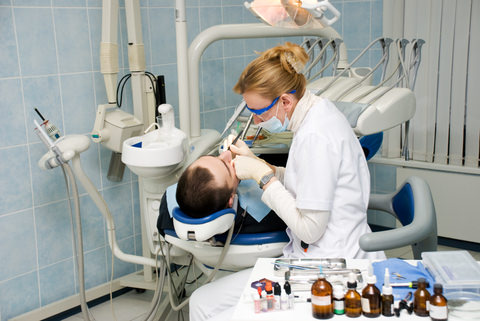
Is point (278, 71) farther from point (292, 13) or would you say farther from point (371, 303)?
point (371, 303)

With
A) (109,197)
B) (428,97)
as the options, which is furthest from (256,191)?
(428,97)

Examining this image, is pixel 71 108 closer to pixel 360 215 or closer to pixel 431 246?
pixel 360 215

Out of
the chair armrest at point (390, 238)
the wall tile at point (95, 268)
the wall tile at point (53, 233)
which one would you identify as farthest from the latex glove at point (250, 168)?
the wall tile at point (95, 268)

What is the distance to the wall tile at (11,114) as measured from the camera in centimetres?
235

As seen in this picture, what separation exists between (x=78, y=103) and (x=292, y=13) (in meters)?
1.36

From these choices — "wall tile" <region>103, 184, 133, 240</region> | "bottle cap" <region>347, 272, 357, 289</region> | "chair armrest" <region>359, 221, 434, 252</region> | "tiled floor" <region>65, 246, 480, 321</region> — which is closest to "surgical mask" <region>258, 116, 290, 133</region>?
"chair armrest" <region>359, 221, 434, 252</region>

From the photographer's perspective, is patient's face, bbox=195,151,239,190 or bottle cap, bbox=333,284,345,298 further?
patient's face, bbox=195,151,239,190

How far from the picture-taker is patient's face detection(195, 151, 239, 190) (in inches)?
70.0

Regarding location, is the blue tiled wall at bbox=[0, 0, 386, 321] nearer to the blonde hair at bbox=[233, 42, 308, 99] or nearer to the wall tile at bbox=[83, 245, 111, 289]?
the wall tile at bbox=[83, 245, 111, 289]

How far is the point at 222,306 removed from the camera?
1797mm

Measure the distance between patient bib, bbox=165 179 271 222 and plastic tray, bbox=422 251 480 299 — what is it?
0.64 metres

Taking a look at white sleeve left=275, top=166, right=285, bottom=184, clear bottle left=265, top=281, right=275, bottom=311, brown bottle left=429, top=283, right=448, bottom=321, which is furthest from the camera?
white sleeve left=275, top=166, right=285, bottom=184

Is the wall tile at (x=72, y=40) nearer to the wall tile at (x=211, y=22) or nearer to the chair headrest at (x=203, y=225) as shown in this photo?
the wall tile at (x=211, y=22)

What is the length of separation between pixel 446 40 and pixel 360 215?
1.85 metres
